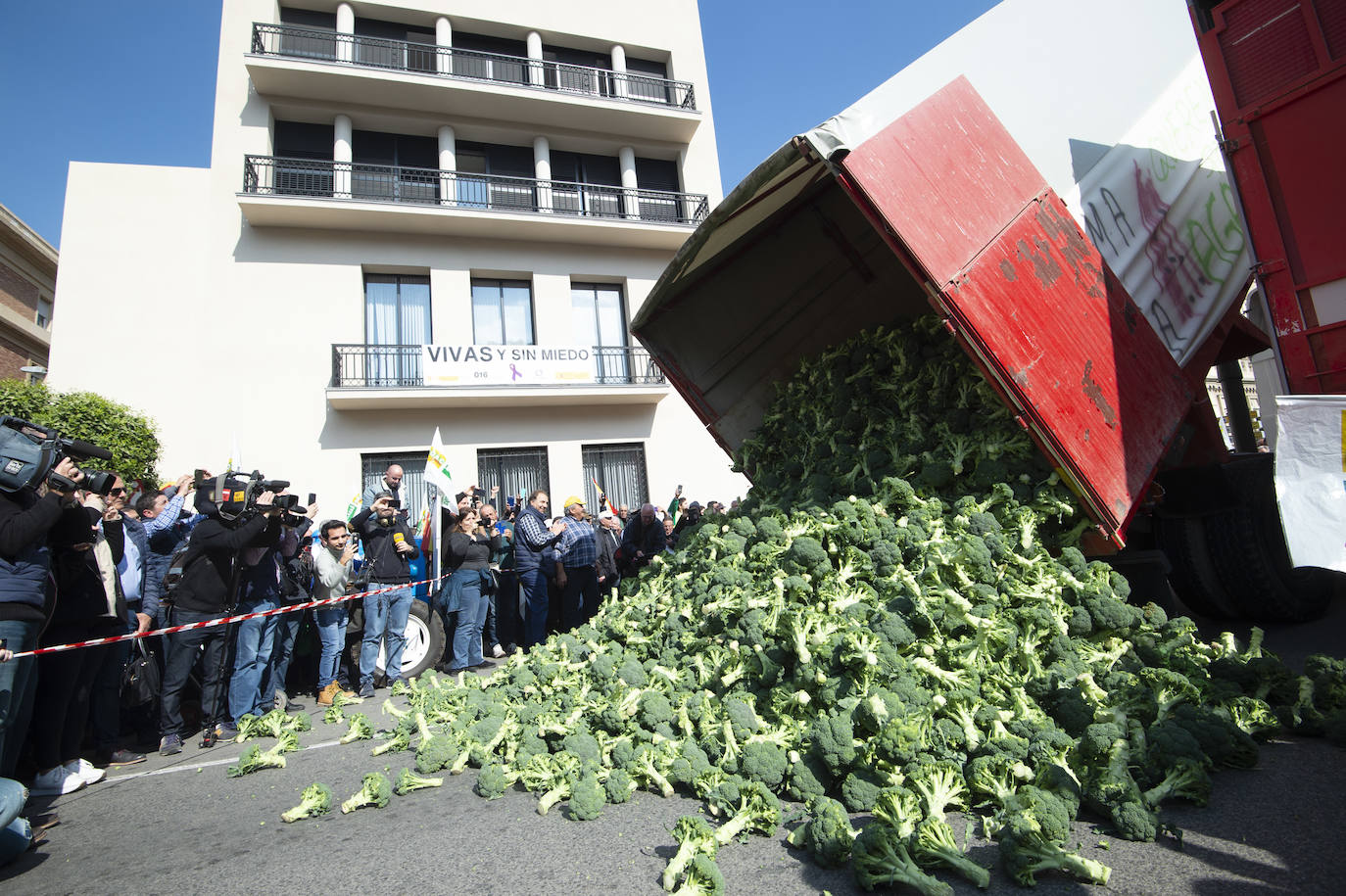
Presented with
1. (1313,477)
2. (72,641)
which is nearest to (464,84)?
(72,641)

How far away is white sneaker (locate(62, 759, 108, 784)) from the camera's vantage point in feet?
15.7

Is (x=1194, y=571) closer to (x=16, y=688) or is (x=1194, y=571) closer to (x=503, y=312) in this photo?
(x=16, y=688)

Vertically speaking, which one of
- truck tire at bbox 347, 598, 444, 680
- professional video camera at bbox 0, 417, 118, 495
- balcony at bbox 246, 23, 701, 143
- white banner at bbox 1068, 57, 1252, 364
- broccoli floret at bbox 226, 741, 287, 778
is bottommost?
broccoli floret at bbox 226, 741, 287, 778

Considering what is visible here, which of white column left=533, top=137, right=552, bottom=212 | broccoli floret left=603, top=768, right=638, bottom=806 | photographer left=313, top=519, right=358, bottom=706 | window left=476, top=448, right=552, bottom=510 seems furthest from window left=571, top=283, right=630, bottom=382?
broccoli floret left=603, top=768, right=638, bottom=806

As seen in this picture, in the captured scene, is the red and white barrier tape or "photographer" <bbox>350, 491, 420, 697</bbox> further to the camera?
"photographer" <bbox>350, 491, 420, 697</bbox>

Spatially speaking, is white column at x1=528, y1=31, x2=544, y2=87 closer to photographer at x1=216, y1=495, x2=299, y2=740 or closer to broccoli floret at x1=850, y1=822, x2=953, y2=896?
photographer at x1=216, y1=495, x2=299, y2=740

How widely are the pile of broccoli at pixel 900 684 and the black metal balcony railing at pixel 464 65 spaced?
51.1 ft

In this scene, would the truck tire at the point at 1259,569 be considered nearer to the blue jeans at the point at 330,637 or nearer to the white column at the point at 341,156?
the blue jeans at the point at 330,637

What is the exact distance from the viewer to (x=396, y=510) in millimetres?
7941

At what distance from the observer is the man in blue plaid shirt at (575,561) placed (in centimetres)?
903

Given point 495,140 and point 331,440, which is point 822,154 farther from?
Result: point 495,140

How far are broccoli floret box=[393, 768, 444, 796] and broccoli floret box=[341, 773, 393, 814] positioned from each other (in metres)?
0.13

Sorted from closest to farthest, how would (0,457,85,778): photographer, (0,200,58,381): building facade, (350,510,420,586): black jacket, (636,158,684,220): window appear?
(0,457,85,778): photographer < (350,510,420,586): black jacket < (636,158,684,220): window < (0,200,58,381): building facade

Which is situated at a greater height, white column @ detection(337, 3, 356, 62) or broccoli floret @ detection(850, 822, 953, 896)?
white column @ detection(337, 3, 356, 62)
